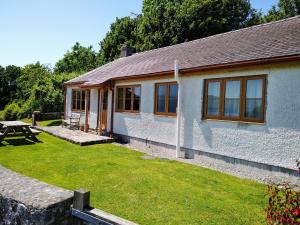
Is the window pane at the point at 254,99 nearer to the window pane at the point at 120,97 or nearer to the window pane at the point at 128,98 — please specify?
the window pane at the point at 128,98

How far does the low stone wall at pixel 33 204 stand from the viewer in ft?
11.0

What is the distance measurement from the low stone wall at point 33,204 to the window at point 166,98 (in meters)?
7.39

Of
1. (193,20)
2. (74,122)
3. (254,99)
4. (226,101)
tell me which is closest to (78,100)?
(74,122)

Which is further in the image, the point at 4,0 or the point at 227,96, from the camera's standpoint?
the point at 4,0

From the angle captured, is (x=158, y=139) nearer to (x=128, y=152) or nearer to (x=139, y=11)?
(x=128, y=152)

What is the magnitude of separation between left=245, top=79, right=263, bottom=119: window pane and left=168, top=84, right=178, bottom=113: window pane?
10.4 feet

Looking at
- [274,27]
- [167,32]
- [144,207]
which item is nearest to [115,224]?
[144,207]

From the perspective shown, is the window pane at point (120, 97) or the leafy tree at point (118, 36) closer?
the window pane at point (120, 97)

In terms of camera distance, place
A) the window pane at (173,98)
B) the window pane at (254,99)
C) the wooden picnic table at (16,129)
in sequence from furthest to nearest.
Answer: the wooden picnic table at (16,129), the window pane at (173,98), the window pane at (254,99)

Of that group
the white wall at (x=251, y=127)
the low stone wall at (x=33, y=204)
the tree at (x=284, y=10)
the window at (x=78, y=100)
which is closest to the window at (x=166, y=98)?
the white wall at (x=251, y=127)

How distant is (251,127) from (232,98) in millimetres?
1163

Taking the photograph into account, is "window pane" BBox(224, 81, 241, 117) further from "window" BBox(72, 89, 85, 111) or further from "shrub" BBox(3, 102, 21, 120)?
"shrub" BBox(3, 102, 21, 120)

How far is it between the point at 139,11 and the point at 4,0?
3049 cm

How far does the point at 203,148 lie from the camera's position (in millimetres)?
9469
